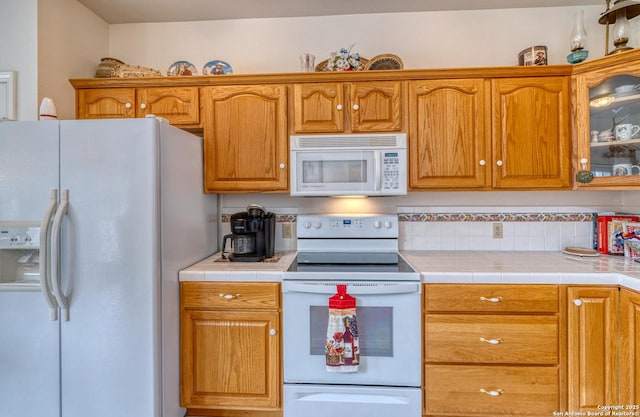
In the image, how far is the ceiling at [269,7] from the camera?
215cm

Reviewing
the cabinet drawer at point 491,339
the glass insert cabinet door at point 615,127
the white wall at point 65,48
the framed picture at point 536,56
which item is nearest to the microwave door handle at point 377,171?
the cabinet drawer at point 491,339

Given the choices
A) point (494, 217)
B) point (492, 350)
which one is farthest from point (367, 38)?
point (492, 350)

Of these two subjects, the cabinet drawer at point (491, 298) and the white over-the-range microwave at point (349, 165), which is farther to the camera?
the white over-the-range microwave at point (349, 165)

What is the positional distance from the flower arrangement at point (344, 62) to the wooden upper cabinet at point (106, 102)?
4.16ft

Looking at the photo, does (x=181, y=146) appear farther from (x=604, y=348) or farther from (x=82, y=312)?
(x=604, y=348)

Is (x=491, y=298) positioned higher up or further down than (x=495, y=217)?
further down

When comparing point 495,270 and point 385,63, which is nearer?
point 495,270

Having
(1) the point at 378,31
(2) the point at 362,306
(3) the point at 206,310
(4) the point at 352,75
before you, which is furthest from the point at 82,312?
(1) the point at 378,31

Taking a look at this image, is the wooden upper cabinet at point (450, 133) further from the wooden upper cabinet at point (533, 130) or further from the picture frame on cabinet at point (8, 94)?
the picture frame on cabinet at point (8, 94)

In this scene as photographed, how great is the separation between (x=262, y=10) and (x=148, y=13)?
2.64 ft

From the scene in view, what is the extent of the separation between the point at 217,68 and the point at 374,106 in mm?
1061

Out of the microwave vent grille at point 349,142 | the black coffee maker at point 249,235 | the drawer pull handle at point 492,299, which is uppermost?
the microwave vent grille at point 349,142

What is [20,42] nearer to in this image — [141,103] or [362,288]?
[141,103]

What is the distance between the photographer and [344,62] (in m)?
2.04
